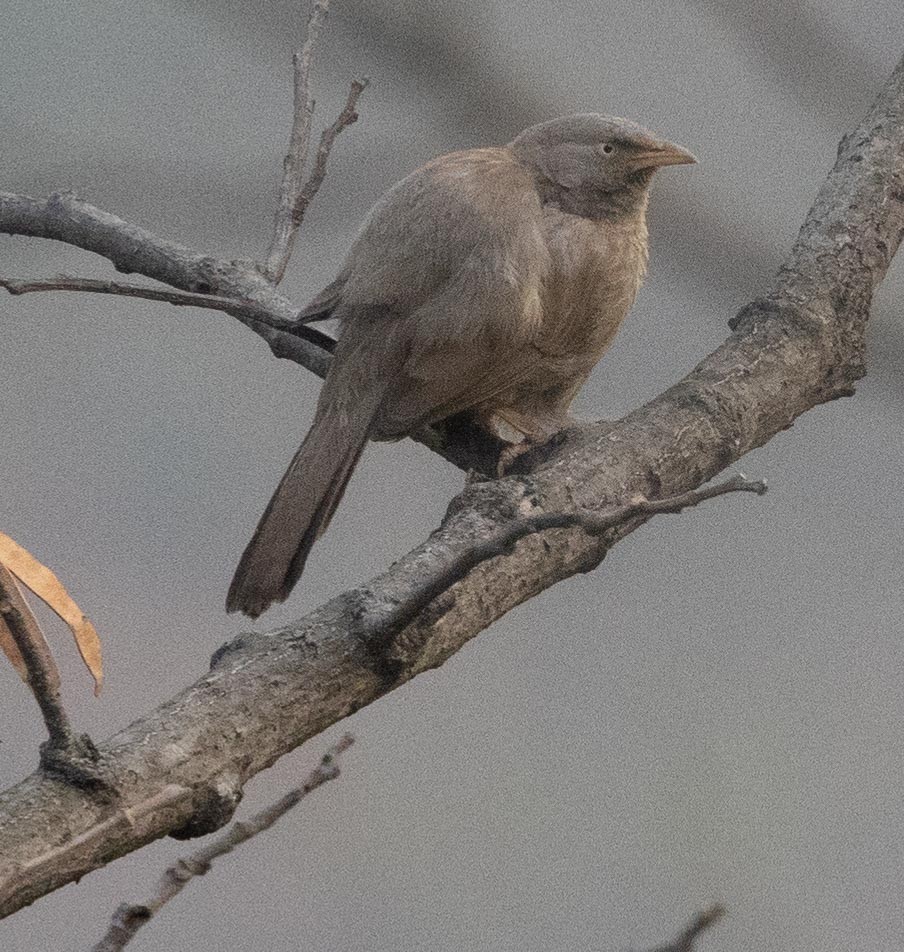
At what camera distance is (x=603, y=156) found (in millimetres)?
1823

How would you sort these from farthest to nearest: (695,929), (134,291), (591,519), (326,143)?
(326,143), (134,291), (591,519), (695,929)

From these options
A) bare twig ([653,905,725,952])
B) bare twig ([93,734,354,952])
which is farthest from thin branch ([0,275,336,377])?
bare twig ([653,905,725,952])

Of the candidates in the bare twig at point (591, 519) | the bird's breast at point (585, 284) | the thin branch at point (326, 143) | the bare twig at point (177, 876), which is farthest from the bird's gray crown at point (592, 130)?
the bare twig at point (177, 876)

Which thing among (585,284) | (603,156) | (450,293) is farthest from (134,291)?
(603,156)

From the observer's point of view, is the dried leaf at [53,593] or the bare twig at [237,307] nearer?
the dried leaf at [53,593]

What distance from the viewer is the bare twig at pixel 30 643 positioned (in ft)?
2.89

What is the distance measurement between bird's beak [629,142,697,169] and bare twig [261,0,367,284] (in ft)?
1.37

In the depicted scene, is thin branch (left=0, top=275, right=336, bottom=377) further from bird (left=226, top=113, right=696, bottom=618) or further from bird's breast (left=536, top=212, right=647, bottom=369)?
bird's breast (left=536, top=212, right=647, bottom=369)

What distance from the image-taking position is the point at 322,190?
2.87 m

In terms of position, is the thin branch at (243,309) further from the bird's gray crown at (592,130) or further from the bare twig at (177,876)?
the bare twig at (177,876)

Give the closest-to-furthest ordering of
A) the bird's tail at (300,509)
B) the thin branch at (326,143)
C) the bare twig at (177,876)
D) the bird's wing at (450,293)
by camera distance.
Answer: the bare twig at (177,876)
the bird's tail at (300,509)
the bird's wing at (450,293)
the thin branch at (326,143)

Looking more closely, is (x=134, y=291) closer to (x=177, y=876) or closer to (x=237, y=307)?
(x=237, y=307)

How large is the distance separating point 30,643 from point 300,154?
4.09ft

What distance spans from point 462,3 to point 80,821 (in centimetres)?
199
